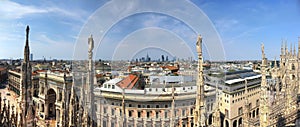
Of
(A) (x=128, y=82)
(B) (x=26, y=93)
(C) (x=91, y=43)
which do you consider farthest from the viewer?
(A) (x=128, y=82)

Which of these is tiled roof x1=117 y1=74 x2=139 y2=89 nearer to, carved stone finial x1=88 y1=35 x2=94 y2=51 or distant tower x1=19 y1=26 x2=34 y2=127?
carved stone finial x1=88 y1=35 x2=94 y2=51

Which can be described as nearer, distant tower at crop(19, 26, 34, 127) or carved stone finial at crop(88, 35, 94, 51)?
distant tower at crop(19, 26, 34, 127)

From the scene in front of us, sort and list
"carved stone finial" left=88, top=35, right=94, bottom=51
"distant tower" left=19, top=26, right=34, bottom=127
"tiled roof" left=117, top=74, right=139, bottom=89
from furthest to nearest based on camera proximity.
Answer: "tiled roof" left=117, top=74, right=139, bottom=89
"carved stone finial" left=88, top=35, right=94, bottom=51
"distant tower" left=19, top=26, right=34, bottom=127

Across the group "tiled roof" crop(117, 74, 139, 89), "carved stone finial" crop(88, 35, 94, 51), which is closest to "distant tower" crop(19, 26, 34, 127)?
"carved stone finial" crop(88, 35, 94, 51)

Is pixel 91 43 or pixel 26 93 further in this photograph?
pixel 91 43

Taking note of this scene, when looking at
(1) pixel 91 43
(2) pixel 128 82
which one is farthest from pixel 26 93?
(2) pixel 128 82

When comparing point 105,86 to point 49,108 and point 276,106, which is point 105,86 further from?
point 49,108

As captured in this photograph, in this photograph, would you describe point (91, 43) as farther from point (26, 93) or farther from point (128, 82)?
point (128, 82)

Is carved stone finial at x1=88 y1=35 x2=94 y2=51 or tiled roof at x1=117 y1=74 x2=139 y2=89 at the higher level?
carved stone finial at x1=88 y1=35 x2=94 y2=51

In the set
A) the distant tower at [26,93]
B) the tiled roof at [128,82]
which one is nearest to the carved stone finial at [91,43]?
the distant tower at [26,93]

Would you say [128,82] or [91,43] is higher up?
[91,43]
